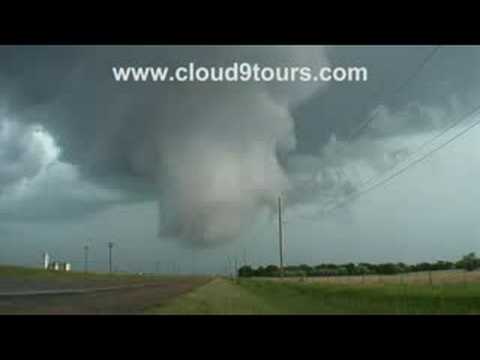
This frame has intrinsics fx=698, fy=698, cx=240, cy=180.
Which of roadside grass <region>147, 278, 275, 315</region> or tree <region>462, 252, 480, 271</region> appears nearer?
roadside grass <region>147, 278, 275, 315</region>

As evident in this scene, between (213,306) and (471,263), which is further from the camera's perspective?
(471,263)

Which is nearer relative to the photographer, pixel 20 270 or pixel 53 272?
pixel 20 270

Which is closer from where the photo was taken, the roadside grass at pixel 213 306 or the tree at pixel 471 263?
the roadside grass at pixel 213 306
